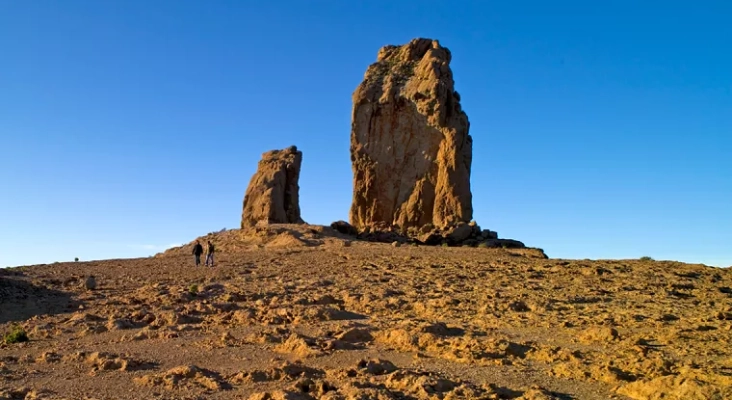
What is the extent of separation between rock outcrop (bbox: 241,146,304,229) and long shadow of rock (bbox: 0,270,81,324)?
18151 millimetres

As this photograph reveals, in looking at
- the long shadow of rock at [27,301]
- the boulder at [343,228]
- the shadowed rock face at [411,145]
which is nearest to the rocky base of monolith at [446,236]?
the boulder at [343,228]

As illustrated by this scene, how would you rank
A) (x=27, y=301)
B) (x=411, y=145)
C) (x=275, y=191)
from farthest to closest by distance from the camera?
(x=411, y=145)
(x=275, y=191)
(x=27, y=301)

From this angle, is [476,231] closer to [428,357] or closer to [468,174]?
[468,174]

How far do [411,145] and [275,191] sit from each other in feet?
30.2

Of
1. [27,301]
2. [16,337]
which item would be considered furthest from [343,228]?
[16,337]

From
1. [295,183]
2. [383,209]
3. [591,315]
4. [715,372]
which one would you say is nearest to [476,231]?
[383,209]

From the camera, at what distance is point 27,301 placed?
17500 mm

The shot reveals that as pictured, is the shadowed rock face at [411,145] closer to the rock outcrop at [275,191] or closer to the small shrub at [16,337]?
the rock outcrop at [275,191]

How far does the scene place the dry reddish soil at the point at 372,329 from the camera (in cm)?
903

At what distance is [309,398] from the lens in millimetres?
8383

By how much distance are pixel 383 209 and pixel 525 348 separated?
92.3 feet

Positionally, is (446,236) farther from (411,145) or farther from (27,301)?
(27,301)

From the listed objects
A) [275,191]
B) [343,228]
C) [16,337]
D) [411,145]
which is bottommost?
[16,337]

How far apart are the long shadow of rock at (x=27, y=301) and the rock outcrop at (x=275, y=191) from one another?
1815cm
